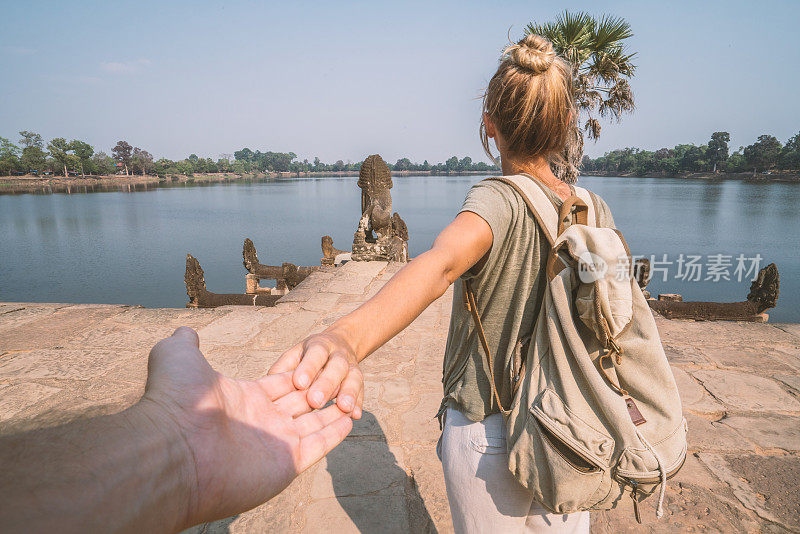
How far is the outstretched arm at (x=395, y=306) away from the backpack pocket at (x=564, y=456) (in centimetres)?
37

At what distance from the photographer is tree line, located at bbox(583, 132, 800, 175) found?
52.9 metres

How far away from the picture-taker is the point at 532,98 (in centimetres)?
107

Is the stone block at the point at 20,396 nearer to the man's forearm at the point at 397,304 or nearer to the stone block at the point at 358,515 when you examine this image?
the stone block at the point at 358,515

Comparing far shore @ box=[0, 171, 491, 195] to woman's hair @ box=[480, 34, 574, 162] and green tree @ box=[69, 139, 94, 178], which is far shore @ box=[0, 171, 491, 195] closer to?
green tree @ box=[69, 139, 94, 178]

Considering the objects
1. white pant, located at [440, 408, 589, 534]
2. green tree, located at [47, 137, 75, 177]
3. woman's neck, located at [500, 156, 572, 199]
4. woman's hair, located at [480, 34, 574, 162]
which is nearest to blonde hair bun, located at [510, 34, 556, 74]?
woman's hair, located at [480, 34, 574, 162]

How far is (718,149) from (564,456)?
255 ft

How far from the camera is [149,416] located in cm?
69

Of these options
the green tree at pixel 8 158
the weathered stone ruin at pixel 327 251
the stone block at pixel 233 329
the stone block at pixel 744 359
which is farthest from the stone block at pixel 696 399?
the green tree at pixel 8 158

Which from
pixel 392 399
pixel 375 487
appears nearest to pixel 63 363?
pixel 392 399

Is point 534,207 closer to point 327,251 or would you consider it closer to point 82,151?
point 327,251

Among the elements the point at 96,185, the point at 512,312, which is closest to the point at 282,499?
the point at 512,312

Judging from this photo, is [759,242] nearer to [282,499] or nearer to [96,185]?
[282,499]

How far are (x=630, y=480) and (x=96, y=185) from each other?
105 meters

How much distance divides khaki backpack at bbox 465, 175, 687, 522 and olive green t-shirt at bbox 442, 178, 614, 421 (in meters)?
0.09
